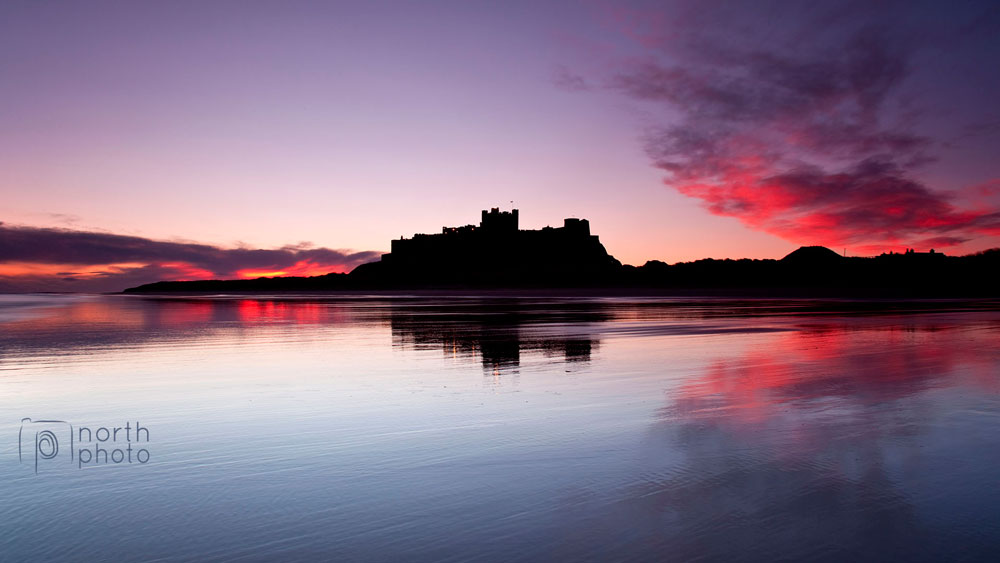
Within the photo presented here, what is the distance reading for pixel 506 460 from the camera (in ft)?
19.9

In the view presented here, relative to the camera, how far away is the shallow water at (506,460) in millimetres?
4215

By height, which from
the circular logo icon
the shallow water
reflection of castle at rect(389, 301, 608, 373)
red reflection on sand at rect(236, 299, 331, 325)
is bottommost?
the shallow water

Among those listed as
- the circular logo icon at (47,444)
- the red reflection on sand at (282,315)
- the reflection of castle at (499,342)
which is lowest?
the circular logo icon at (47,444)

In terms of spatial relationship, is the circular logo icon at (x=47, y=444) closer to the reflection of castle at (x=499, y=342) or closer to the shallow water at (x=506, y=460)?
the shallow water at (x=506, y=460)

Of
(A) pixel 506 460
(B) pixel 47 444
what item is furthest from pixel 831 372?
(B) pixel 47 444

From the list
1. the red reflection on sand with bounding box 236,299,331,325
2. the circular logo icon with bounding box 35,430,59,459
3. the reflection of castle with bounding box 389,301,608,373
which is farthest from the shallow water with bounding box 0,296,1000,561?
the red reflection on sand with bounding box 236,299,331,325

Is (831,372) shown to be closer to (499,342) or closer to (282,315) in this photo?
(499,342)

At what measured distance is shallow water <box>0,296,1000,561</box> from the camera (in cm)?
421

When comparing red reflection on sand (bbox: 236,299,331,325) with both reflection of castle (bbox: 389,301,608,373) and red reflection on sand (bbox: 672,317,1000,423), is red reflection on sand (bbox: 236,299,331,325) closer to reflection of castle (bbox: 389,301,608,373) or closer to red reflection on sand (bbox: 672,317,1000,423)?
reflection of castle (bbox: 389,301,608,373)

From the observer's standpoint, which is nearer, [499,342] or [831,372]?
[831,372]

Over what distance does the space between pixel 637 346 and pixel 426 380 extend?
713 centimetres

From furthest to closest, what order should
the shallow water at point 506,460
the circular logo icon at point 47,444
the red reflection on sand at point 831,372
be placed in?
the red reflection on sand at point 831,372 < the circular logo icon at point 47,444 < the shallow water at point 506,460

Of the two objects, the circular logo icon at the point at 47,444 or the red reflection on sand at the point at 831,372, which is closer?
the circular logo icon at the point at 47,444

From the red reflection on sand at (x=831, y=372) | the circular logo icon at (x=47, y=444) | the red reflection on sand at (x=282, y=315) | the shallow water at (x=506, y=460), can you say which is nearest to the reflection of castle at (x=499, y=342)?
the shallow water at (x=506, y=460)
